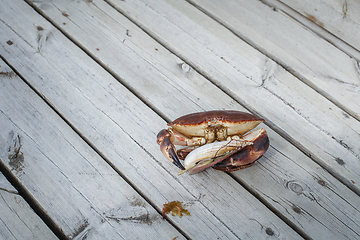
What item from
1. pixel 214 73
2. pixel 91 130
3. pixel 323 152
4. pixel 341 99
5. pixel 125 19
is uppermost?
pixel 125 19

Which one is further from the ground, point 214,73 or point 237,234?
point 214,73

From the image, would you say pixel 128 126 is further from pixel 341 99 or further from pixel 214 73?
pixel 341 99

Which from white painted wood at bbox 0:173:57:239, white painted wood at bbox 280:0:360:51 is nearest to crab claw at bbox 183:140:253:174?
white painted wood at bbox 0:173:57:239

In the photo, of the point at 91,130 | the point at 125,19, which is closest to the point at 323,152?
the point at 91,130

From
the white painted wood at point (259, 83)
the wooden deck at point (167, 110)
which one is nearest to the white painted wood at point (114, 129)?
the wooden deck at point (167, 110)

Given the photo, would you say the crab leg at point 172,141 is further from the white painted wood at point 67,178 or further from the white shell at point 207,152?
the white painted wood at point 67,178

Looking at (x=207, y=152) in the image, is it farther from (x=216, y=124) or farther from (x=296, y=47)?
(x=296, y=47)
